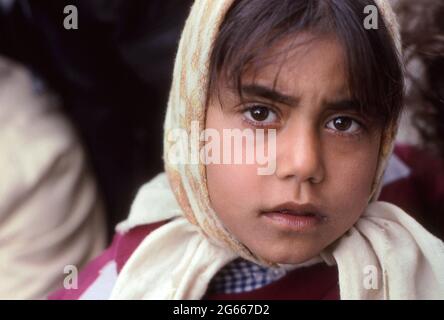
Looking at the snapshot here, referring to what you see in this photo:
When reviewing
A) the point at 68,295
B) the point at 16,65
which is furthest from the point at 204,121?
the point at 16,65

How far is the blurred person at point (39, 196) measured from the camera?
3.23ft

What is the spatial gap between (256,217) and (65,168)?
425 mm

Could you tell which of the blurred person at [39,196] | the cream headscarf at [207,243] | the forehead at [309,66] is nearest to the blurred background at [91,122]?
the blurred person at [39,196]

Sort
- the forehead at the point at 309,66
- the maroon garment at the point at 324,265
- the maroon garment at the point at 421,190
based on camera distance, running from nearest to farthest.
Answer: the forehead at the point at 309,66 < the maroon garment at the point at 324,265 < the maroon garment at the point at 421,190

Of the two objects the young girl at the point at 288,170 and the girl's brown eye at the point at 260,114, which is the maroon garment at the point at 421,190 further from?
the girl's brown eye at the point at 260,114

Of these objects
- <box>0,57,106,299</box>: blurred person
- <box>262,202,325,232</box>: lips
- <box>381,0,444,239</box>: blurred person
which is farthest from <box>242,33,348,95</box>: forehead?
<box>0,57,106,299</box>: blurred person

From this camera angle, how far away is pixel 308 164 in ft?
2.20

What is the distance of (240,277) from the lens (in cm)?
84

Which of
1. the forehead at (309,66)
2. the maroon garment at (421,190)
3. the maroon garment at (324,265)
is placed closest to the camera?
the forehead at (309,66)

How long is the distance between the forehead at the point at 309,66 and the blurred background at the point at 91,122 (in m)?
0.26

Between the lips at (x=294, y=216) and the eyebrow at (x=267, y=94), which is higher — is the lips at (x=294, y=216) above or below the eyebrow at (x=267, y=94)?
below

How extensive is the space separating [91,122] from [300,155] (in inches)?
19.6

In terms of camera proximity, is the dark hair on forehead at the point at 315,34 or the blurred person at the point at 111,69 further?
the blurred person at the point at 111,69

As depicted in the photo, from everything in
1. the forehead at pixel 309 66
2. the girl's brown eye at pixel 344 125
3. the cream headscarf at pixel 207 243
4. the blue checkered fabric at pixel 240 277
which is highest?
the forehead at pixel 309 66
